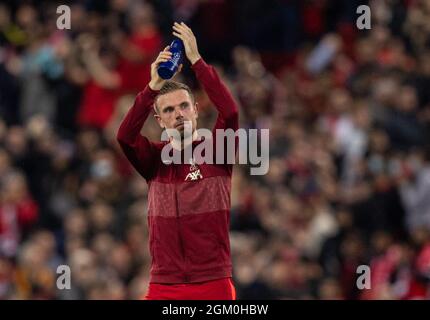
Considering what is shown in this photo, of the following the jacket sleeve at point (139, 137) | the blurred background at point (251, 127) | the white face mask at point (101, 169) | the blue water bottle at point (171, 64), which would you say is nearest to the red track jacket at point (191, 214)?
the jacket sleeve at point (139, 137)

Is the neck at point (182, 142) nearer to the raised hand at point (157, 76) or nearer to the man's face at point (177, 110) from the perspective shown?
the man's face at point (177, 110)

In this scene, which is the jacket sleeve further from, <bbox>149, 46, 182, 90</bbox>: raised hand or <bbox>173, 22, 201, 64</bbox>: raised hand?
<bbox>173, 22, 201, 64</bbox>: raised hand

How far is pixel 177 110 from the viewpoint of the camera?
961cm

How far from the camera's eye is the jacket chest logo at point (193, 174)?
9.67 metres

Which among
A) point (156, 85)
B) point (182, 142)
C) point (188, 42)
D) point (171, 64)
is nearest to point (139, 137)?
point (182, 142)

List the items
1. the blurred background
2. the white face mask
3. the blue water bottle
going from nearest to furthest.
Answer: the blue water bottle
the blurred background
the white face mask

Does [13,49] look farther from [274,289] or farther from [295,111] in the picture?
[274,289]

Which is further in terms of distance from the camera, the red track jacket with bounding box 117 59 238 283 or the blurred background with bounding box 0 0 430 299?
the blurred background with bounding box 0 0 430 299

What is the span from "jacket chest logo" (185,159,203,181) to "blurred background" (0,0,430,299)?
6.06m

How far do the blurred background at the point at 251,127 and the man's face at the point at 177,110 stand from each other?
618cm

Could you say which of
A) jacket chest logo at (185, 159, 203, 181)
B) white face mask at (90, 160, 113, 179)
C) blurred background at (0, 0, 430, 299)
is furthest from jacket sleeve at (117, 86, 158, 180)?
white face mask at (90, 160, 113, 179)

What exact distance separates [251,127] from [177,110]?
A: 8.89m

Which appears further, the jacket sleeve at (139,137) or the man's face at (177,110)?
the man's face at (177,110)

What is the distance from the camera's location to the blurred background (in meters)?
16.3
